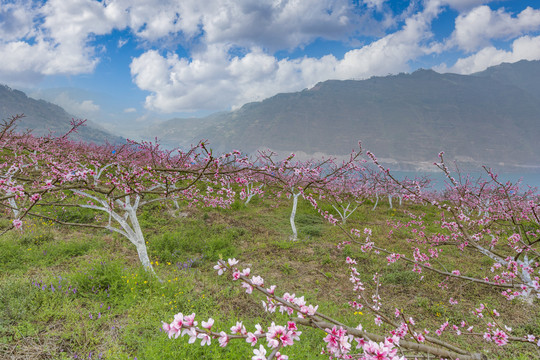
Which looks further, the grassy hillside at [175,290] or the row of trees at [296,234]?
the grassy hillside at [175,290]

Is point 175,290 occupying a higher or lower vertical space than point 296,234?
higher

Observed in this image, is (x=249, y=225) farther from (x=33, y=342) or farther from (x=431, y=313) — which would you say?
(x=33, y=342)

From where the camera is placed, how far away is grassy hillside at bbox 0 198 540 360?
419cm

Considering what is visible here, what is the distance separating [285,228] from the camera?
44.9 feet

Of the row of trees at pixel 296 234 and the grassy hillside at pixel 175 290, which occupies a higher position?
the row of trees at pixel 296 234

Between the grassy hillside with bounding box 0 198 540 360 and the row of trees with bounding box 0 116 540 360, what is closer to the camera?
the row of trees with bounding box 0 116 540 360

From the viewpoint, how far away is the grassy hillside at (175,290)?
4.19 m

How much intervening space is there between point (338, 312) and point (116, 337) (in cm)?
517

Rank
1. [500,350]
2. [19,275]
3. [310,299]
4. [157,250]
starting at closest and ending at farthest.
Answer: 1. [500,350]
2. [19,275]
3. [310,299]
4. [157,250]

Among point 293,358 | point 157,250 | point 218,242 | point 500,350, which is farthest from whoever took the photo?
point 218,242

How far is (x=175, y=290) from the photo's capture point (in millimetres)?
6070

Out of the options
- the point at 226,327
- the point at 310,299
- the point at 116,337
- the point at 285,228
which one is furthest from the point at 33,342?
the point at 285,228

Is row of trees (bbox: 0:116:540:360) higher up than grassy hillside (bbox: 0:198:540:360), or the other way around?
row of trees (bbox: 0:116:540:360)

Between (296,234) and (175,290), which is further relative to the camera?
(296,234)
